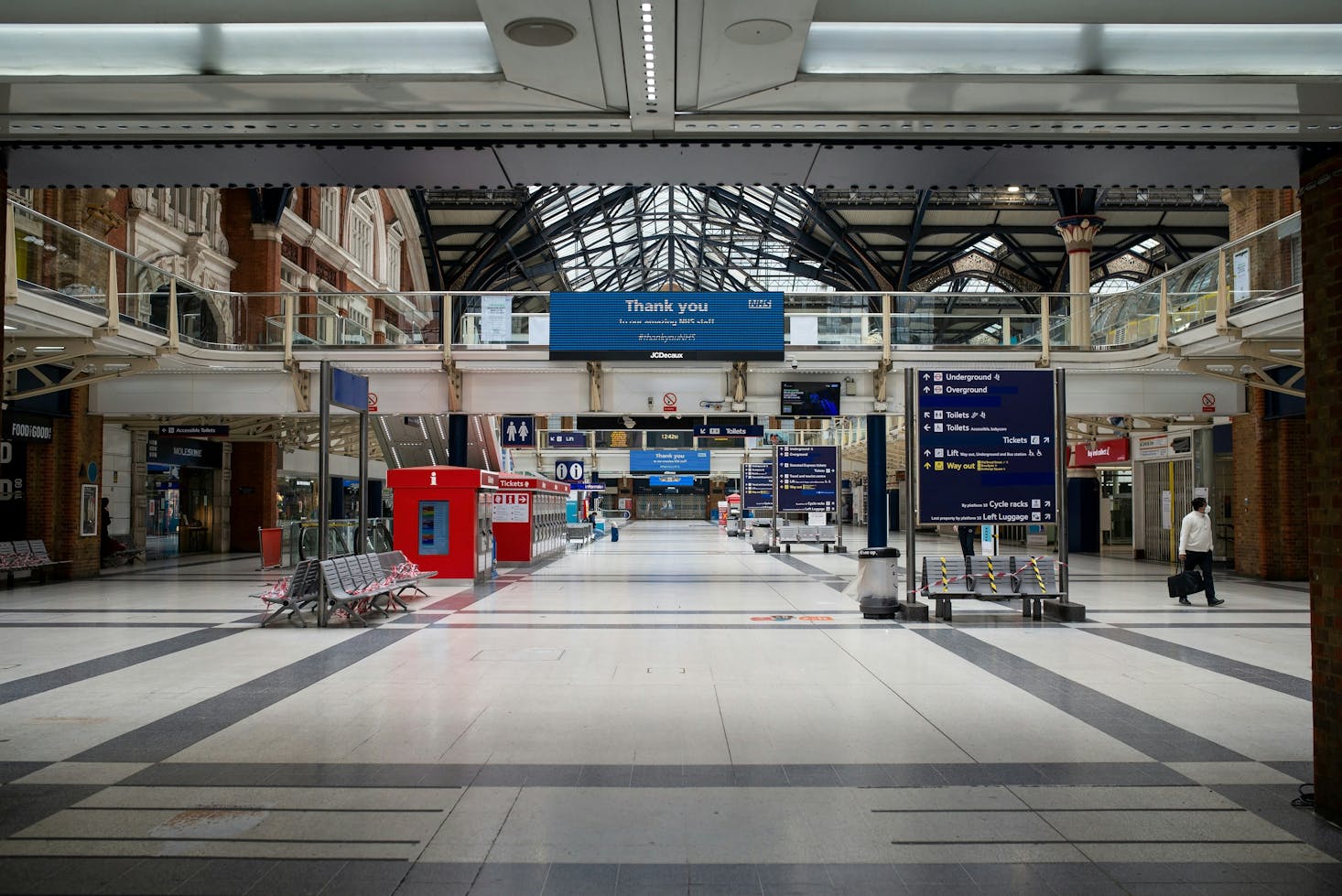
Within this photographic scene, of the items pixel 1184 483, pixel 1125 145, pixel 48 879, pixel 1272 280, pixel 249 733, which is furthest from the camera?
pixel 1184 483

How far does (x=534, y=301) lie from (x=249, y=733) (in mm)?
13426

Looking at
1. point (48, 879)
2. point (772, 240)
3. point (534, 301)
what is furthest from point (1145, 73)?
point (772, 240)

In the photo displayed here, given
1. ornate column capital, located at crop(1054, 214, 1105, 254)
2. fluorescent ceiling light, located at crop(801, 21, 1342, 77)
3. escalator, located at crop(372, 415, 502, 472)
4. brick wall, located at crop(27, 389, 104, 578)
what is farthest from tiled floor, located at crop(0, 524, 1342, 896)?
ornate column capital, located at crop(1054, 214, 1105, 254)

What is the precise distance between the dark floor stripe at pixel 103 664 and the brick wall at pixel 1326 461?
897 cm

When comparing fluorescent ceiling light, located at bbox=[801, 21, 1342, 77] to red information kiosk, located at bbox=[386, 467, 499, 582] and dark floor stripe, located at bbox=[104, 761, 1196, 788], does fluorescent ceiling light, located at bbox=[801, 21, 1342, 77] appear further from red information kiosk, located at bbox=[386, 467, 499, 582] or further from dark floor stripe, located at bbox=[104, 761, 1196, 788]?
red information kiosk, located at bbox=[386, 467, 499, 582]

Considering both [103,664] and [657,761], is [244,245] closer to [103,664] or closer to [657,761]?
[103,664]

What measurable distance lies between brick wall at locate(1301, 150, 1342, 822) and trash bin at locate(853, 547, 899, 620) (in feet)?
26.4

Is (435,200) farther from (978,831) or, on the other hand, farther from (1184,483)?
(978,831)

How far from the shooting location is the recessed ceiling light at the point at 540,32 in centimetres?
371

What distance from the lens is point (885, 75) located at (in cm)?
425

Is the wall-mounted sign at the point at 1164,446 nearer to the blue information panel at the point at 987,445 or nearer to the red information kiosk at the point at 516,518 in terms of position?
the blue information panel at the point at 987,445

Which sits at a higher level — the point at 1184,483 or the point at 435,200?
the point at 435,200

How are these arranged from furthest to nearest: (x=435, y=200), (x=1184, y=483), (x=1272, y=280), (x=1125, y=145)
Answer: (x=435, y=200)
(x=1184, y=483)
(x=1272, y=280)
(x=1125, y=145)

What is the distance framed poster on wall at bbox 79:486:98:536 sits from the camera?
19.7 metres
